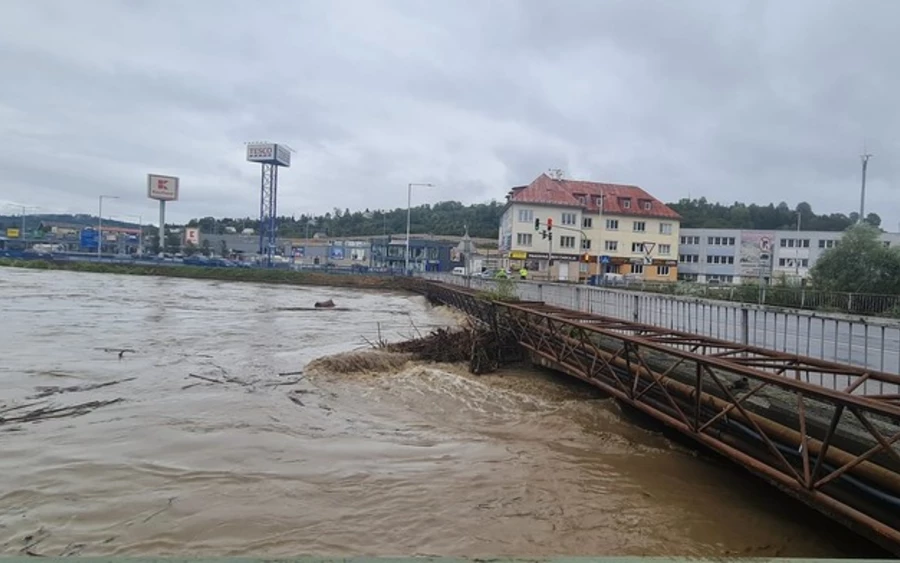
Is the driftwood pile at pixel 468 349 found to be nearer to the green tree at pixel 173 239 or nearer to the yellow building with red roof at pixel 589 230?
the yellow building with red roof at pixel 589 230

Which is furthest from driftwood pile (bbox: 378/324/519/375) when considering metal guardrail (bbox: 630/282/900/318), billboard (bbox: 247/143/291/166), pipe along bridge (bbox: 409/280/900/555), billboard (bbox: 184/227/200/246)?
billboard (bbox: 184/227/200/246)

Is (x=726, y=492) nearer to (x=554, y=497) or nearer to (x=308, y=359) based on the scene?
(x=554, y=497)

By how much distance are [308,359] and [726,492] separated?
11.8 metres

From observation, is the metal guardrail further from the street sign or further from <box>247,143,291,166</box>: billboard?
the street sign

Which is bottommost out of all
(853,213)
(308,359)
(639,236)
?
(308,359)

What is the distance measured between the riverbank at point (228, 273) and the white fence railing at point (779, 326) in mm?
53289

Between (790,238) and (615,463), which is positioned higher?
(790,238)

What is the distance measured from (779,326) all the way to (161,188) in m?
113

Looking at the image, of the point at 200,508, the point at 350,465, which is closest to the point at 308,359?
the point at 350,465

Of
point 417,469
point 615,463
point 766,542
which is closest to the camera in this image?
point 766,542

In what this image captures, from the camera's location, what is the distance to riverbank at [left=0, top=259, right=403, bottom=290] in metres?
68.3

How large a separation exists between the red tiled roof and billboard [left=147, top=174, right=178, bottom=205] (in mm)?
67618

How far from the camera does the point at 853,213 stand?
133 meters

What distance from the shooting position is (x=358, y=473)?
731 cm
